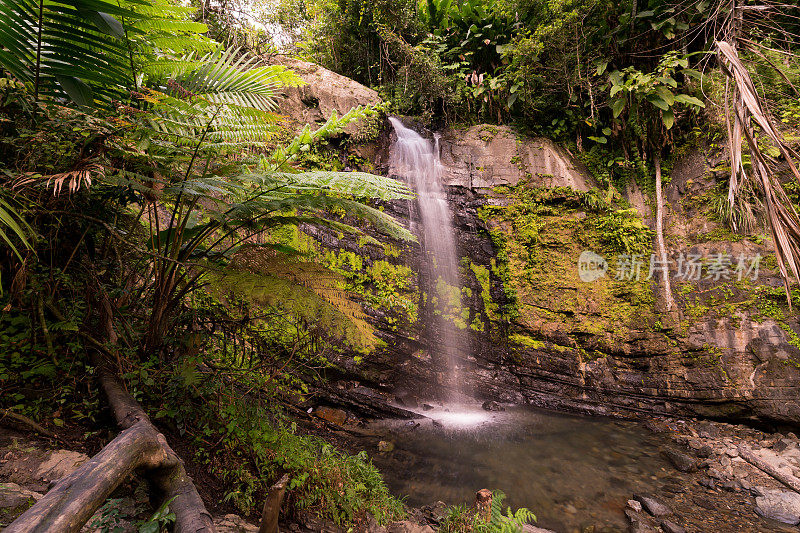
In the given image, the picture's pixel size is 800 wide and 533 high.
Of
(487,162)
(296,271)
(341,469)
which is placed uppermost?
(487,162)

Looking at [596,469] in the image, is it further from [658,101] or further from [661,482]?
[658,101]

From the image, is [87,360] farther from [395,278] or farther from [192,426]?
[395,278]

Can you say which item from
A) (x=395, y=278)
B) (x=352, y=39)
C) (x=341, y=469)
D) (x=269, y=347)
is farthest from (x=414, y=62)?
(x=341, y=469)

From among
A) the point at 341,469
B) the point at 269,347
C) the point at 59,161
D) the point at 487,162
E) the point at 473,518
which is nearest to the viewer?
the point at 59,161

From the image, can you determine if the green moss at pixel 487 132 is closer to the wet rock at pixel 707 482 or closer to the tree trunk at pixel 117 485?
the wet rock at pixel 707 482

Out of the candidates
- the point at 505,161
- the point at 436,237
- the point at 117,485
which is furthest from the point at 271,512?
the point at 505,161

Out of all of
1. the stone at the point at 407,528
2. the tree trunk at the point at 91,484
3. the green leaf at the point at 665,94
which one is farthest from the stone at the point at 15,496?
the green leaf at the point at 665,94

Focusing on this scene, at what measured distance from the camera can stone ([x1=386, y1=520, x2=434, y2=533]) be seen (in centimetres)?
250

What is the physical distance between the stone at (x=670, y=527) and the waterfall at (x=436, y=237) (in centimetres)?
315

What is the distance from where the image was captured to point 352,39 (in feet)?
31.1

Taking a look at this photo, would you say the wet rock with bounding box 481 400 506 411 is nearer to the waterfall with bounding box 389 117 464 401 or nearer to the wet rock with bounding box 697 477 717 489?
the waterfall with bounding box 389 117 464 401

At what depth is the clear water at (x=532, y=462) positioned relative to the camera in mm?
3506

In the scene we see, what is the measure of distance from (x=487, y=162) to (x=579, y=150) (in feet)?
7.20

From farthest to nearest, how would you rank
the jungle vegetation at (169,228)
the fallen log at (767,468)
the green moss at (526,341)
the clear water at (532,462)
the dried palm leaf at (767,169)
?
the green moss at (526,341), the fallen log at (767,468), the clear water at (532,462), the jungle vegetation at (169,228), the dried palm leaf at (767,169)
